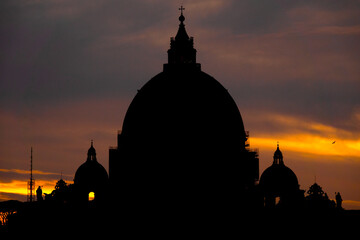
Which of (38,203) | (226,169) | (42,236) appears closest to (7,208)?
(38,203)

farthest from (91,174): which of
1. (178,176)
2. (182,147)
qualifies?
(178,176)

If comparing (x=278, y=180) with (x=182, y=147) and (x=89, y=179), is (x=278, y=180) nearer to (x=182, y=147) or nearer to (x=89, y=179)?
(x=182, y=147)

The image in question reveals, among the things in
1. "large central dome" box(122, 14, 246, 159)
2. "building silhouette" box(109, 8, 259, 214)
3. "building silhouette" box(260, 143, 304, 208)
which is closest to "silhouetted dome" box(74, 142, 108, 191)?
"building silhouette" box(109, 8, 259, 214)

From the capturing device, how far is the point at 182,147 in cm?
9469

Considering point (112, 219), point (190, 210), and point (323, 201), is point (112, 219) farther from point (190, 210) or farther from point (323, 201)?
point (323, 201)

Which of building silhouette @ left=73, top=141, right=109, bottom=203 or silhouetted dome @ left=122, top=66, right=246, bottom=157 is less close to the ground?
silhouetted dome @ left=122, top=66, right=246, bottom=157

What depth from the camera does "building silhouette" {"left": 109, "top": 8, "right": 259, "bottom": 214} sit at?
91188mm

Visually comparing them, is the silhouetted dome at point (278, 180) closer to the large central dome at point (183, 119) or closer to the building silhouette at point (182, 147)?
the building silhouette at point (182, 147)

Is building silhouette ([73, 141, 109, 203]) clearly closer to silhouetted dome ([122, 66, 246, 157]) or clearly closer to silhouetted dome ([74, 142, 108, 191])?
silhouetted dome ([74, 142, 108, 191])

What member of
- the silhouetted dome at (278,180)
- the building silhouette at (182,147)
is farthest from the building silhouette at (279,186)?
the building silhouette at (182,147)

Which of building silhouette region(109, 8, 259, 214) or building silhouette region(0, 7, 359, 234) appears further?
building silhouette region(109, 8, 259, 214)

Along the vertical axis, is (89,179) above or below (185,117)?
below

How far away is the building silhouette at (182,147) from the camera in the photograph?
9119cm

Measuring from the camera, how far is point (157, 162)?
307ft
